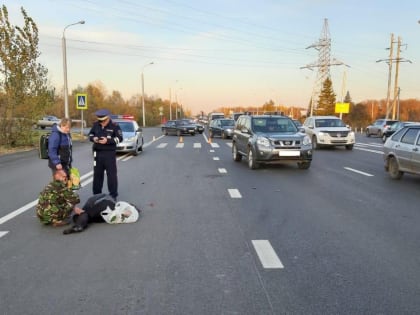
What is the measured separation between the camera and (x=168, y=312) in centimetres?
332

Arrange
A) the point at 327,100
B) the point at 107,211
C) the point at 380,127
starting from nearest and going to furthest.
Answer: the point at 107,211 < the point at 380,127 < the point at 327,100

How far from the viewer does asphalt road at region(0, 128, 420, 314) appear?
352cm

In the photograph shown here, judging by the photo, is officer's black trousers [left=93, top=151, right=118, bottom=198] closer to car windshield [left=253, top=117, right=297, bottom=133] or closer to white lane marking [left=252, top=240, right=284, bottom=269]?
white lane marking [left=252, top=240, right=284, bottom=269]

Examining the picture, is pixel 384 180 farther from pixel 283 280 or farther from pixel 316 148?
pixel 316 148

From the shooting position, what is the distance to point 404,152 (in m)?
10.4

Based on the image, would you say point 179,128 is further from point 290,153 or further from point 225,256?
point 225,256

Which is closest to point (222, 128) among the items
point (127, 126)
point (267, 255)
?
point (127, 126)

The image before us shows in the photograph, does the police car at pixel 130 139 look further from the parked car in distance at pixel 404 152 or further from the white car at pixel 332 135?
the parked car in distance at pixel 404 152

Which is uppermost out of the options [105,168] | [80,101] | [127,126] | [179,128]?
[80,101]

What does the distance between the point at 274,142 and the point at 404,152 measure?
11.9 feet

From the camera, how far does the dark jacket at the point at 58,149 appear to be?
6.64m

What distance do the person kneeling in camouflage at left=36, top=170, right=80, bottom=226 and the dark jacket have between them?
1.85 ft

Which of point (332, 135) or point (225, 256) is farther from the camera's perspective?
point (332, 135)

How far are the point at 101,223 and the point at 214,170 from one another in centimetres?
678
